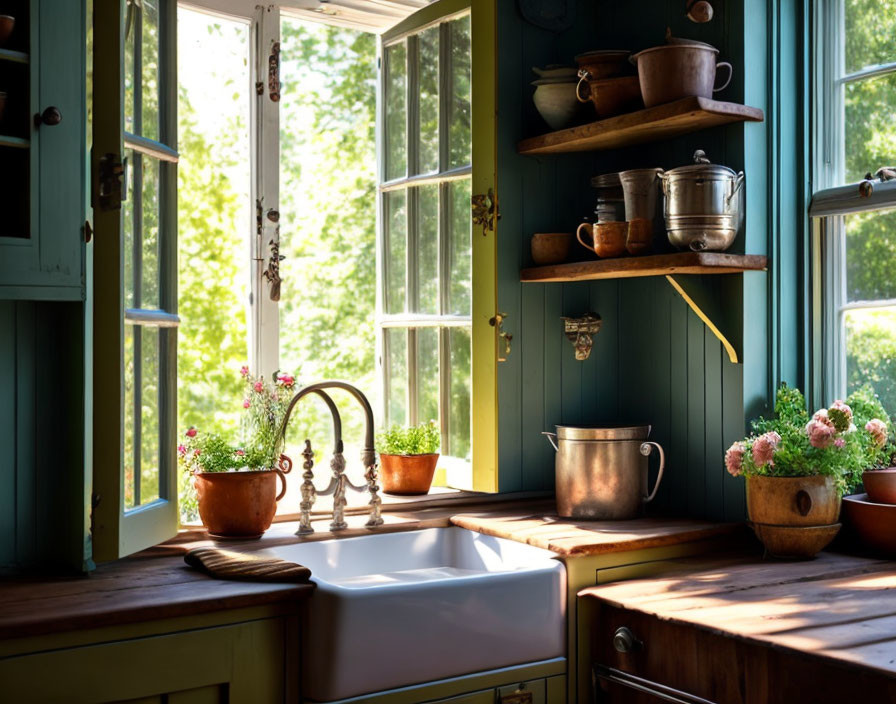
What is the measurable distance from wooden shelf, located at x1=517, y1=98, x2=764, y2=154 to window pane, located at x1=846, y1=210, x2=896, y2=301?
396 mm

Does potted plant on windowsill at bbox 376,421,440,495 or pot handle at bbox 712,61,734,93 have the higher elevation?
pot handle at bbox 712,61,734,93

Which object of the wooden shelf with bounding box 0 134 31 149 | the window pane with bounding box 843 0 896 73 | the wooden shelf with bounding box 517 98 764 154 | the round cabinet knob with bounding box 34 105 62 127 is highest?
the window pane with bounding box 843 0 896 73

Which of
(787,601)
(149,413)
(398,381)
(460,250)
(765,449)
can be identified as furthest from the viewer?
(398,381)

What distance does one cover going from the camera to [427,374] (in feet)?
10.1

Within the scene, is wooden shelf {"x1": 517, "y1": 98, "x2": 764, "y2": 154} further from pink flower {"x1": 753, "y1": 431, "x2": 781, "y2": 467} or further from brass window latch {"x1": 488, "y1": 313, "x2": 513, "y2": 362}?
pink flower {"x1": 753, "y1": 431, "x2": 781, "y2": 467}

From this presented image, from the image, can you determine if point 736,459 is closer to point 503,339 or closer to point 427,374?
point 503,339

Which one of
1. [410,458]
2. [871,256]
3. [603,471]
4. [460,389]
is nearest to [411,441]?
[410,458]

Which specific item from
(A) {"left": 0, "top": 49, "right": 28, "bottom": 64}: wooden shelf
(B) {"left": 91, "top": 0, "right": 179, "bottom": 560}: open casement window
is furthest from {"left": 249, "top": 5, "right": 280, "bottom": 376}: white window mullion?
(A) {"left": 0, "top": 49, "right": 28, "bottom": 64}: wooden shelf

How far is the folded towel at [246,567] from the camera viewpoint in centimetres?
208

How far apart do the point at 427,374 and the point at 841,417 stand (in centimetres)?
122

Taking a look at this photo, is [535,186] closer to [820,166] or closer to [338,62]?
[820,166]

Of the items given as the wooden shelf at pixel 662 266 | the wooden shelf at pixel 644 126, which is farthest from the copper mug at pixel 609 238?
the wooden shelf at pixel 644 126

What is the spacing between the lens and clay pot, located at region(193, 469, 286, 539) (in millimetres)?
2414

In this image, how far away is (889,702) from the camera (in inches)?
64.7
